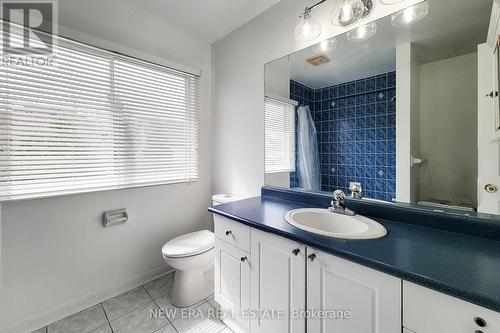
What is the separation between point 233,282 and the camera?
131cm

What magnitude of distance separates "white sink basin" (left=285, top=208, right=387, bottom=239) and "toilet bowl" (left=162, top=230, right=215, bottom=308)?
833 millimetres

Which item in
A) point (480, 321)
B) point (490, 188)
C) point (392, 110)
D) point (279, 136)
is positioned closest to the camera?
point (480, 321)

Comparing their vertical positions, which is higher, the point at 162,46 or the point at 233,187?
the point at 162,46

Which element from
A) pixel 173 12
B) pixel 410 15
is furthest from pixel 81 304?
pixel 410 15

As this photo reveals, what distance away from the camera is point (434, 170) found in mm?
1061

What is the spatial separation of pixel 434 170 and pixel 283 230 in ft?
2.77

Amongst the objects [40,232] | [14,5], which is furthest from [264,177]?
[14,5]

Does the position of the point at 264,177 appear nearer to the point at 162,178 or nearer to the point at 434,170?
the point at 162,178

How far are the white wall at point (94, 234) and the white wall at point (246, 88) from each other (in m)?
0.22

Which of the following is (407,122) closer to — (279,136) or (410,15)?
(410,15)

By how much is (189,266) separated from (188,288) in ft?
0.70

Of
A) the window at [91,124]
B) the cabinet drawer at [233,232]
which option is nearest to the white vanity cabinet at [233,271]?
the cabinet drawer at [233,232]

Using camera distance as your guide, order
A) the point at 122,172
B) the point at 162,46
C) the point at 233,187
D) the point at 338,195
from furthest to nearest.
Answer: the point at 233,187, the point at 162,46, the point at 122,172, the point at 338,195

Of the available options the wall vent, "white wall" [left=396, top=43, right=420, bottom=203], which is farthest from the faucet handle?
the wall vent
